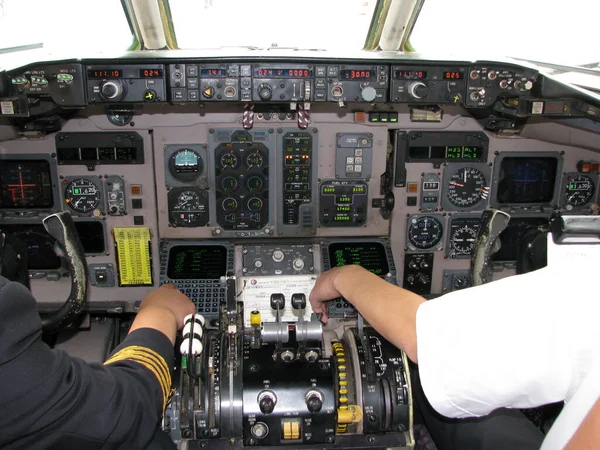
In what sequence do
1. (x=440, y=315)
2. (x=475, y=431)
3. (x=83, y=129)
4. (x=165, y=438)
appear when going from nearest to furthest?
(x=440, y=315) < (x=165, y=438) < (x=475, y=431) < (x=83, y=129)

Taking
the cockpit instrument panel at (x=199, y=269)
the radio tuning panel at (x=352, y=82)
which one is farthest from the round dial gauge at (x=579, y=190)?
the cockpit instrument panel at (x=199, y=269)

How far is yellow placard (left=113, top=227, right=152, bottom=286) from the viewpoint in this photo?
388 cm

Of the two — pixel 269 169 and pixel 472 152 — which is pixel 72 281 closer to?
pixel 269 169

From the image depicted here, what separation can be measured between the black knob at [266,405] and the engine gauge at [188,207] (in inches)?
82.5

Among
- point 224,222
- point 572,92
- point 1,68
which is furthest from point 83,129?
point 572,92

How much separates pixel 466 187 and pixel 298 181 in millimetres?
1225

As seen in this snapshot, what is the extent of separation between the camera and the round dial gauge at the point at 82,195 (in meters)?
3.77

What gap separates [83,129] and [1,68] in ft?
2.91

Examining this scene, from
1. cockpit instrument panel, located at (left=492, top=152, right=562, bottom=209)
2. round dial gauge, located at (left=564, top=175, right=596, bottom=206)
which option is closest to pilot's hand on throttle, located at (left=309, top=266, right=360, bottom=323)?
cockpit instrument panel, located at (left=492, top=152, right=562, bottom=209)

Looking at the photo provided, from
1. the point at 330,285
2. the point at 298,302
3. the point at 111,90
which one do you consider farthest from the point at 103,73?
the point at 330,285

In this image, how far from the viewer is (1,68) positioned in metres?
2.82

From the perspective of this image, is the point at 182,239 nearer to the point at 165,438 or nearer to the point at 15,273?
the point at 15,273

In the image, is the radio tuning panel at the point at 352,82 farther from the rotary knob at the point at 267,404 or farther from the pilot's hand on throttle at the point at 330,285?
→ the rotary knob at the point at 267,404

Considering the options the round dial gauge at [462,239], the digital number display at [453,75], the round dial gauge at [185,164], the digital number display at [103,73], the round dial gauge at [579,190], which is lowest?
the round dial gauge at [462,239]
